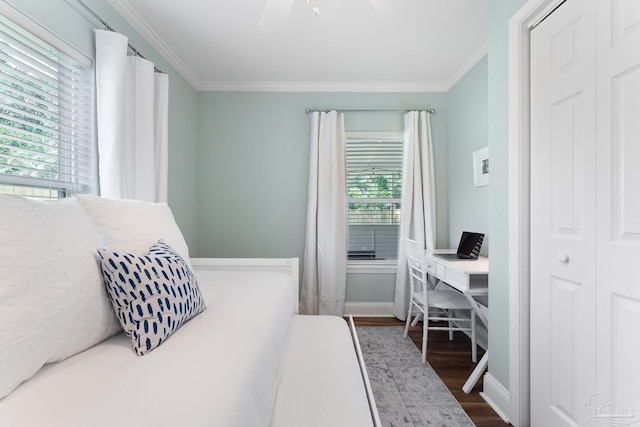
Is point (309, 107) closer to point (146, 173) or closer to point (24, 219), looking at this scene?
point (146, 173)

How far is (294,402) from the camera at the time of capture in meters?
1.04

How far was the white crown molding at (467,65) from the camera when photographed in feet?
8.80

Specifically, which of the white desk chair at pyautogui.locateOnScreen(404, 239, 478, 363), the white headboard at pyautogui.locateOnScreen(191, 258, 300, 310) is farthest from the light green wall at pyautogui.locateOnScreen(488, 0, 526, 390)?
the white headboard at pyautogui.locateOnScreen(191, 258, 300, 310)

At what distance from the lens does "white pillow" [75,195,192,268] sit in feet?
3.75

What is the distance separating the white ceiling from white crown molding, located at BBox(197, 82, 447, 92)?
0.03 ft

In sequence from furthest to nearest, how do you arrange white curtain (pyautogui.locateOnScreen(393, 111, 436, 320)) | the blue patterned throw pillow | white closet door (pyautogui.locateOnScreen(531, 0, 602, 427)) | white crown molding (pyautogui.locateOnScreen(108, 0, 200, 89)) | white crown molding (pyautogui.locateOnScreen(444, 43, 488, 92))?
white curtain (pyautogui.locateOnScreen(393, 111, 436, 320)) → white crown molding (pyautogui.locateOnScreen(444, 43, 488, 92)) → white crown molding (pyautogui.locateOnScreen(108, 0, 200, 89)) → white closet door (pyautogui.locateOnScreen(531, 0, 602, 427)) → the blue patterned throw pillow

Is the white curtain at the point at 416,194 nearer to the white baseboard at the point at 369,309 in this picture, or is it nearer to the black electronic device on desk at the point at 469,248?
the white baseboard at the point at 369,309

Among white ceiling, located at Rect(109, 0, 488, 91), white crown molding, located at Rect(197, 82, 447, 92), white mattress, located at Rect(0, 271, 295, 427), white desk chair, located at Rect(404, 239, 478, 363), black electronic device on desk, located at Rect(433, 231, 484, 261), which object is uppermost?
white ceiling, located at Rect(109, 0, 488, 91)

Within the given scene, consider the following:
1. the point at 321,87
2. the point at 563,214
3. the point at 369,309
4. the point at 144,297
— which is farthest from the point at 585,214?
the point at 321,87

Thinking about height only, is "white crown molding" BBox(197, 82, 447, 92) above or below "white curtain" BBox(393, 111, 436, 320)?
above

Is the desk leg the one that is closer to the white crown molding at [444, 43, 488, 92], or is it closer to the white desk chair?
the white desk chair

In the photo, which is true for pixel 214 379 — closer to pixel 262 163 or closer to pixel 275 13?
pixel 275 13

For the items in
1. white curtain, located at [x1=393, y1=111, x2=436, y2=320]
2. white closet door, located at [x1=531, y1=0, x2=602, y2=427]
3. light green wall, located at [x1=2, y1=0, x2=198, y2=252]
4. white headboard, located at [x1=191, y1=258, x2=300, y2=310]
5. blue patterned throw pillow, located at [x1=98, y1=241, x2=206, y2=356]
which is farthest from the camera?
white curtain, located at [x1=393, y1=111, x2=436, y2=320]

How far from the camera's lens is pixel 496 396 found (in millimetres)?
1806
